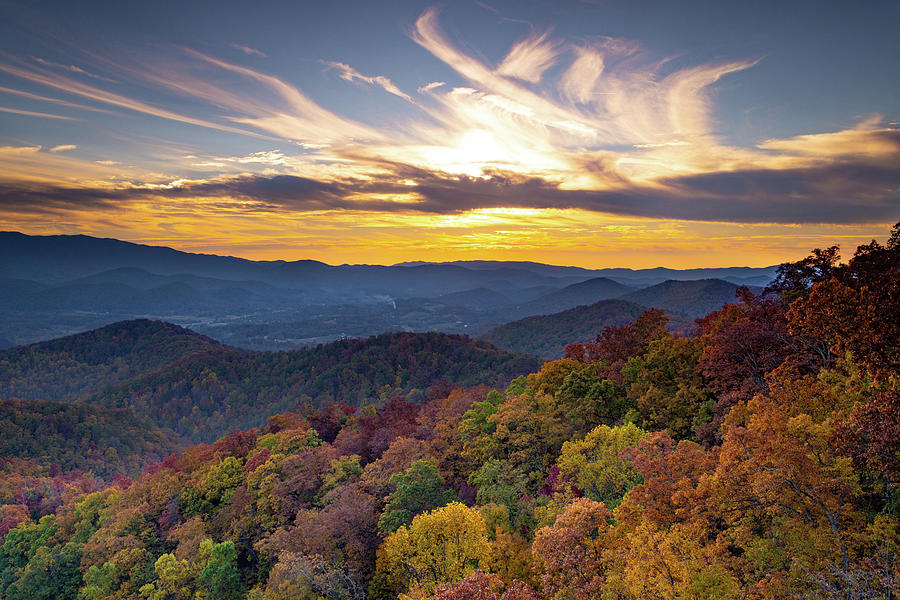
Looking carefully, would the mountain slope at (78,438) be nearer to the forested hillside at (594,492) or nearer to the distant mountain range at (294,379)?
the distant mountain range at (294,379)

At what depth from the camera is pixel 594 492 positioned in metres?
24.6

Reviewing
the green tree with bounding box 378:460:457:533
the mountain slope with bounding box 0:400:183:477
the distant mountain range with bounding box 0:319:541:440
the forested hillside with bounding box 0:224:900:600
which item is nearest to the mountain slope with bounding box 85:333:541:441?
the distant mountain range with bounding box 0:319:541:440

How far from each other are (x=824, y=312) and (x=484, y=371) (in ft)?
461

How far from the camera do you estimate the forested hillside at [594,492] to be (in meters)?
13.0

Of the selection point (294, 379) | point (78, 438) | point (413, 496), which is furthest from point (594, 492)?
point (294, 379)

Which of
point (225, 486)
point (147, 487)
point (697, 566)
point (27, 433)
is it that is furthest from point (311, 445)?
point (27, 433)

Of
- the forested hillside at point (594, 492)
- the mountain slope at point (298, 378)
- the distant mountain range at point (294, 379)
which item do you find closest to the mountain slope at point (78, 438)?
the distant mountain range at point (294, 379)

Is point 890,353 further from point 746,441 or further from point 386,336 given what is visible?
point 386,336

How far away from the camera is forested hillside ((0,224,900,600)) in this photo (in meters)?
13.0

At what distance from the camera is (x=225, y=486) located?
45.3 meters

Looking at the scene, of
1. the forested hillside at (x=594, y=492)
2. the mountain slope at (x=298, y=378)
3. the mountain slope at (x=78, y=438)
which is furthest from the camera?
the mountain slope at (x=298, y=378)

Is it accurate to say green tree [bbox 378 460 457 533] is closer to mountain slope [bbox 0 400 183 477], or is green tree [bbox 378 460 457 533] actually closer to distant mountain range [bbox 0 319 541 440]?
distant mountain range [bbox 0 319 541 440]

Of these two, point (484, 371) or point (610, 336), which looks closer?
point (610, 336)

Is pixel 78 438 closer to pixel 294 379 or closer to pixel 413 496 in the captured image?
pixel 294 379
